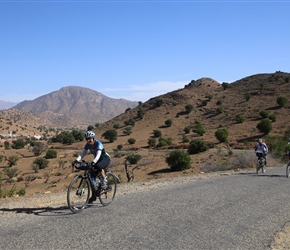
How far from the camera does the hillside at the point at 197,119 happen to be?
50.4 m

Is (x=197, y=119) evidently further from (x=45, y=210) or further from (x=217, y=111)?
(x=45, y=210)

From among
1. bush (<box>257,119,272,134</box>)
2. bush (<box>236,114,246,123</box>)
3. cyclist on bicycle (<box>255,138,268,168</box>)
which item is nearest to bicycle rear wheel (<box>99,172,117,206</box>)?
cyclist on bicycle (<box>255,138,268,168</box>)

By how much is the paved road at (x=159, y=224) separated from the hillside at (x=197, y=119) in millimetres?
24859

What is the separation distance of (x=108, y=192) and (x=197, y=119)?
8517cm

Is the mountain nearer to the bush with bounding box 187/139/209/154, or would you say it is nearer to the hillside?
the hillside

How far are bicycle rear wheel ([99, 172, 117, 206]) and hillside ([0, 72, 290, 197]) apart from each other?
24646mm

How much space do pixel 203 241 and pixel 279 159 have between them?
27.7 m

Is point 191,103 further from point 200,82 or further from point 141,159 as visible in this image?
point 141,159

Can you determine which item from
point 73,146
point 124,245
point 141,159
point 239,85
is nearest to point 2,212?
point 124,245

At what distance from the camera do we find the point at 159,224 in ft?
28.7

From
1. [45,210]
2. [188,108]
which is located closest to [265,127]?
[188,108]

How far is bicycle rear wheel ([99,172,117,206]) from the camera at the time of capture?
35.8 ft

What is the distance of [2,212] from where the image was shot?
33.5ft

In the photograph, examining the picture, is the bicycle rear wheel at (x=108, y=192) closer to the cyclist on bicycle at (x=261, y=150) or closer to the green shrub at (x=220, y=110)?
the cyclist on bicycle at (x=261, y=150)
